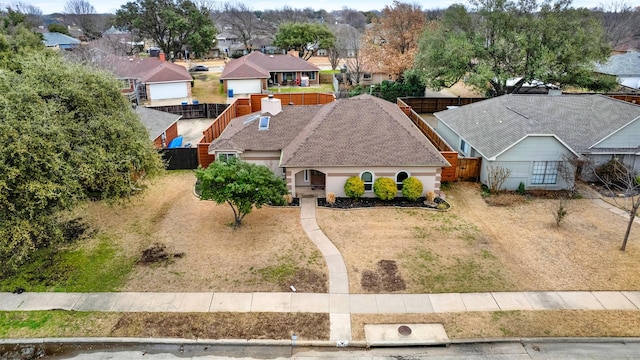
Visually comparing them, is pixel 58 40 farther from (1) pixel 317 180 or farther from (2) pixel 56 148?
(2) pixel 56 148

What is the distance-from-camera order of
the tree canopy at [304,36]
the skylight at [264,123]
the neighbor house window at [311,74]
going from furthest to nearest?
the tree canopy at [304,36] < the neighbor house window at [311,74] < the skylight at [264,123]

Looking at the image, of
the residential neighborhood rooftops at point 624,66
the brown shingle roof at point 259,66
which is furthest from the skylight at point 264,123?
the residential neighborhood rooftops at point 624,66

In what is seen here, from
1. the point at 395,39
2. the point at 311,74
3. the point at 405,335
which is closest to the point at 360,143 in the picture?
the point at 405,335

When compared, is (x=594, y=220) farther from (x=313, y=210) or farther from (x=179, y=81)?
(x=179, y=81)

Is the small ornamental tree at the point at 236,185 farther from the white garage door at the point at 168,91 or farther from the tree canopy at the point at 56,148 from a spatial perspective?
the white garage door at the point at 168,91

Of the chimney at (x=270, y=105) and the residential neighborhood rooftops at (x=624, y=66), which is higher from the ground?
the residential neighborhood rooftops at (x=624, y=66)

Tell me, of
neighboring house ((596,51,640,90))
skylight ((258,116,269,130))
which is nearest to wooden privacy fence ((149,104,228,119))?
skylight ((258,116,269,130))

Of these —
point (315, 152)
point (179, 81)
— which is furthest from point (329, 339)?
point (179, 81)
